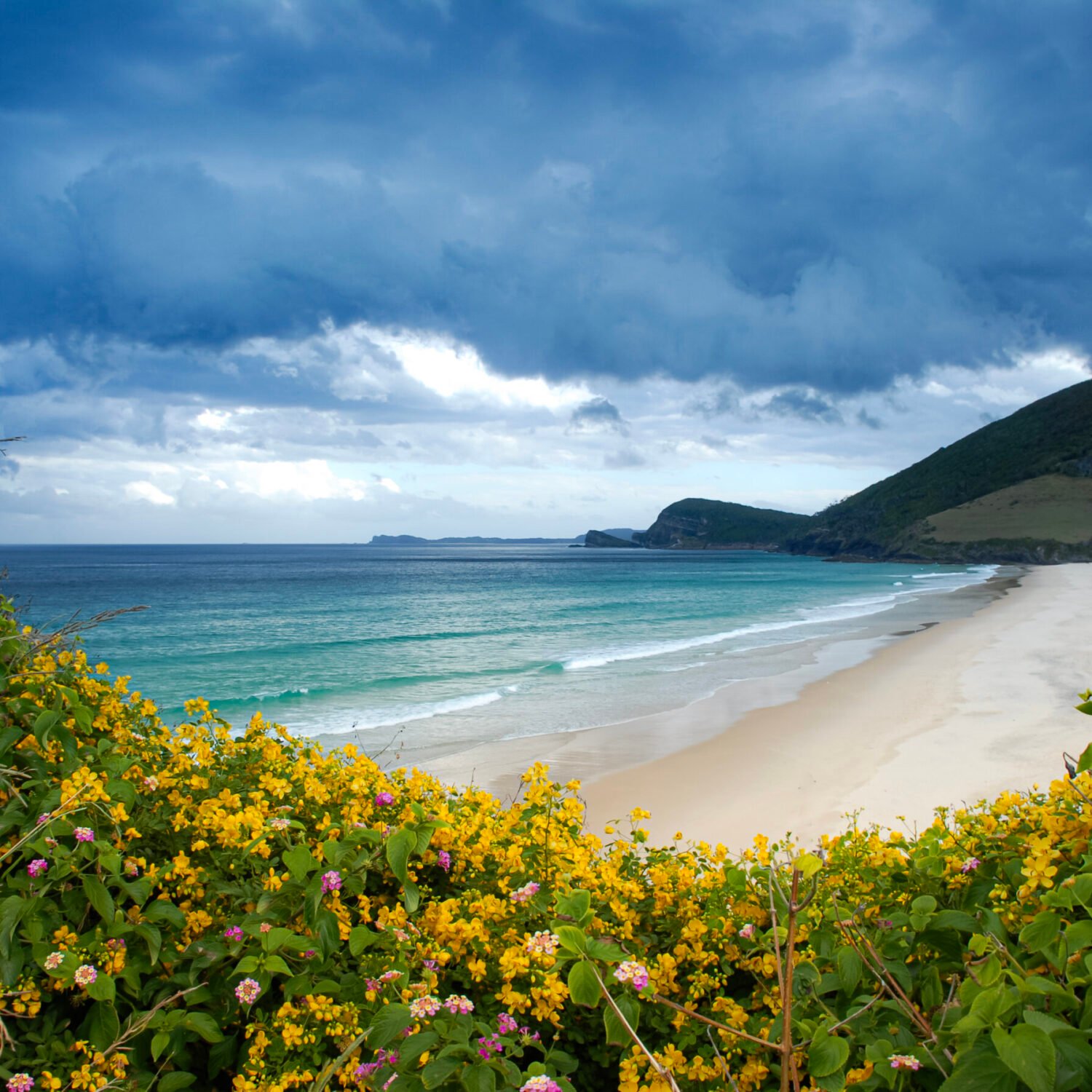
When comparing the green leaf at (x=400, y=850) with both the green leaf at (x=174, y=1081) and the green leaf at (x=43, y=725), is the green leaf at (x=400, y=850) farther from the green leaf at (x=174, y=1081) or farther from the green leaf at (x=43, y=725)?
the green leaf at (x=43, y=725)

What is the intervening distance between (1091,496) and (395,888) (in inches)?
4655

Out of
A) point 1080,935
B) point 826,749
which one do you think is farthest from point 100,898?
point 826,749

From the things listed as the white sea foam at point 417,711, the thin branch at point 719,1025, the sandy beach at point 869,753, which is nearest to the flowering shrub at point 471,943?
the thin branch at point 719,1025

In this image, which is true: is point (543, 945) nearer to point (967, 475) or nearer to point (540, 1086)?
point (540, 1086)

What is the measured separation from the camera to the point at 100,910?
7.15ft

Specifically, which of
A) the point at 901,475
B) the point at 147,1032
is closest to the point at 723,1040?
the point at 147,1032

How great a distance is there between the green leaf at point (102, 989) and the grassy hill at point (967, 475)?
108 metres

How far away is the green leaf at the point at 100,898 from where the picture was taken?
7.14 feet

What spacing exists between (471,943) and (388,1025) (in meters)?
0.54

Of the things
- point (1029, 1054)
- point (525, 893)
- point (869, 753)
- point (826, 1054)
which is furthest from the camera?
point (869, 753)

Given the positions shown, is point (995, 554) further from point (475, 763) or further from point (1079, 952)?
point (1079, 952)

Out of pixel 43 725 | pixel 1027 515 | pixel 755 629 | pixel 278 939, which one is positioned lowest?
pixel 755 629

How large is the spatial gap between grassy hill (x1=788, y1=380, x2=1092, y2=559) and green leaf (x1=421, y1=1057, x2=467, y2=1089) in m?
108

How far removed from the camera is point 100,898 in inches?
86.0
